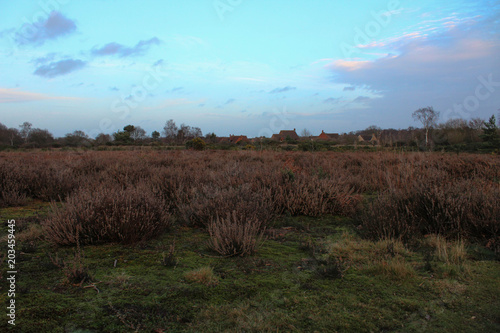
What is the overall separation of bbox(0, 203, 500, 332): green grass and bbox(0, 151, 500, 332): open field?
2cm

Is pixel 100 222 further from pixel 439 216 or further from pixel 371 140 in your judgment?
pixel 371 140

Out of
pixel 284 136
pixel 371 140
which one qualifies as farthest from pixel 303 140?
pixel 284 136

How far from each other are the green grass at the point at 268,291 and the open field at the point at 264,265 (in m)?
0.02

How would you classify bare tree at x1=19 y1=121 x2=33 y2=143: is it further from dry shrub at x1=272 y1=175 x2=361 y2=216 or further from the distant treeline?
dry shrub at x1=272 y1=175 x2=361 y2=216

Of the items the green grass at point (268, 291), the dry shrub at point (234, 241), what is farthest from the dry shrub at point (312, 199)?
the dry shrub at point (234, 241)

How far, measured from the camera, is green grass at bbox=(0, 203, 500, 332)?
2393 millimetres

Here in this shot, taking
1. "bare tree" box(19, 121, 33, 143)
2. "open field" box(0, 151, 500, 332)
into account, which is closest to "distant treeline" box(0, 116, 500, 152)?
"bare tree" box(19, 121, 33, 143)

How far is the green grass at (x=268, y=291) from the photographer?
7.85 ft

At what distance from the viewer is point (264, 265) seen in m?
3.62

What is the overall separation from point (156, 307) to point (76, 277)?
1083mm

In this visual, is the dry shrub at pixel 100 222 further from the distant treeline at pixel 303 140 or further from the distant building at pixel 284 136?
the distant building at pixel 284 136

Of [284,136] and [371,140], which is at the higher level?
[284,136]

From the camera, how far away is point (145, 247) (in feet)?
13.9

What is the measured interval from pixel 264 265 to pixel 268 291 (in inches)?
26.4
